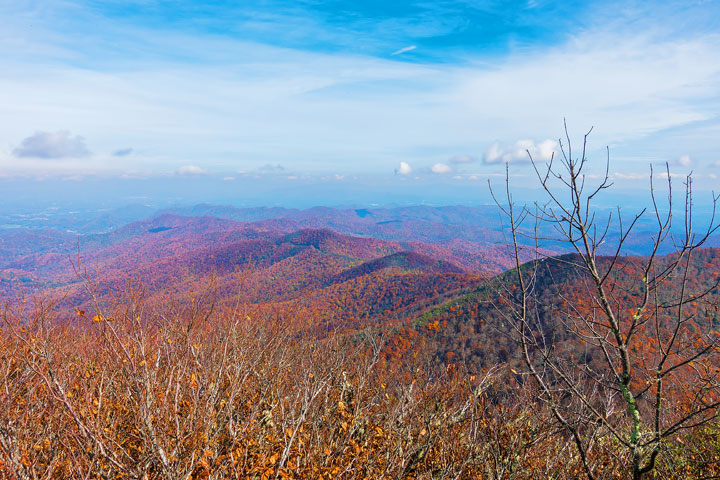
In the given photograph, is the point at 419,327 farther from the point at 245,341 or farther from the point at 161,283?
the point at 161,283

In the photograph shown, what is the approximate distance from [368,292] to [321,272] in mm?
60496

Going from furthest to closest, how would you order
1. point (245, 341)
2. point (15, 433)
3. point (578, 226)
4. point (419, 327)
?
point (419, 327) → point (245, 341) → point (15, 433) → point (578, 226)

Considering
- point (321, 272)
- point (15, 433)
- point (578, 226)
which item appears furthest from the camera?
point (321, 272)

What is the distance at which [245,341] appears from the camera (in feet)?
31.7

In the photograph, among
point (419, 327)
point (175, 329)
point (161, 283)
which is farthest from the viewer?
point (161, 283)

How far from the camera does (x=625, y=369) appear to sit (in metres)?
3.91

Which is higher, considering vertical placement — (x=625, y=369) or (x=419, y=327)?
(x=625, y=369)

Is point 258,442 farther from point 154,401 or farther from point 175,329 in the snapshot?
point 175,329

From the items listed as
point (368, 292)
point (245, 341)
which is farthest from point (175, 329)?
point (368, 292)

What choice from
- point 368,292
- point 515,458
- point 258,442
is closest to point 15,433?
point 258,442

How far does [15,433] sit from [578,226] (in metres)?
8.10

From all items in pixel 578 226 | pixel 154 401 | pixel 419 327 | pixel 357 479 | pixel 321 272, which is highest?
pixel 578 226

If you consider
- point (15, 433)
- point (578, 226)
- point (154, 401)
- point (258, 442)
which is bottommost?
point (258, 442)

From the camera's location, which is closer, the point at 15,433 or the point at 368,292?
the point at 15,433
